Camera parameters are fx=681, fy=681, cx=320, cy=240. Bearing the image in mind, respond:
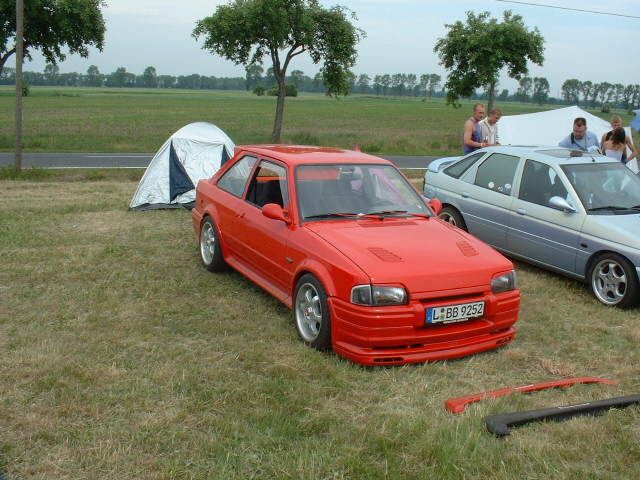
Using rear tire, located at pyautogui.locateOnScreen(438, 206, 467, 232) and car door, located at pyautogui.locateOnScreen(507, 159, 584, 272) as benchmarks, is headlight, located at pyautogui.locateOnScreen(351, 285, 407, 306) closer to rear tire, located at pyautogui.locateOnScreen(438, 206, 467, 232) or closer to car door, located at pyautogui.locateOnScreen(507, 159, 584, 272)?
car door, located at pyautogui.locateOnScreen(507, 159, 584, 272)

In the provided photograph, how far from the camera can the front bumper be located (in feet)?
15.9

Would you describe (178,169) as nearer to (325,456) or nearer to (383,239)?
(383,239)

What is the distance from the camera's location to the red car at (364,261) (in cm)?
491

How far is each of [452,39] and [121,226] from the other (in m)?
15.3

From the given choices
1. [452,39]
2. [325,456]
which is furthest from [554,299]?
[452,39]

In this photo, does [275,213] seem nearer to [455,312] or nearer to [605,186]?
[455,312]

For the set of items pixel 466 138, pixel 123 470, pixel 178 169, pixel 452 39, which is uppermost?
pixel 452 39

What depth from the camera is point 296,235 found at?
5723 mm

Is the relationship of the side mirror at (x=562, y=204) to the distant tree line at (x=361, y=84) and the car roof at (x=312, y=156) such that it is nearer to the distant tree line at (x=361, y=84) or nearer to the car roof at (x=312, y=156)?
the car roof at (x=312, y=156)

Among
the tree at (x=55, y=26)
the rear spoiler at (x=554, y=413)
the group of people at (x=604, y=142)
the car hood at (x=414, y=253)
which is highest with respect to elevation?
the tree at (x=55, y=26)

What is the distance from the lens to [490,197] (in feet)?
27.7

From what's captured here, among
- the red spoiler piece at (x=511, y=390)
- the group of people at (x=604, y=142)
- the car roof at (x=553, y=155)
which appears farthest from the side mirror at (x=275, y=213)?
the group of people at (x=604, y=142)

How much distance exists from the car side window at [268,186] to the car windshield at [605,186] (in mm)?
3345

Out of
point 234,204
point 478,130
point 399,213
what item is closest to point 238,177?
point 234,204
